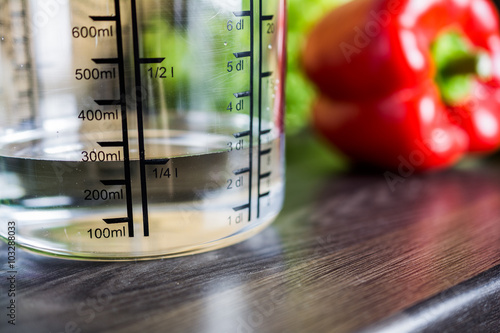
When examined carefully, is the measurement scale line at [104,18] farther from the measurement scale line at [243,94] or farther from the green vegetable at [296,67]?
the green vegetable at [296,67]

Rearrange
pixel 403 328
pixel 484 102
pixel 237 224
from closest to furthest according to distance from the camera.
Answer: pixel 403 328 < pixel 237 224 < pixel 484 102

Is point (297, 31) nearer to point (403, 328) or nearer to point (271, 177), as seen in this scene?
point (271, 177)

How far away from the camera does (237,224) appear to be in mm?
457

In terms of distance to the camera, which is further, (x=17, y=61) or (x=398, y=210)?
(x=398, y=210)

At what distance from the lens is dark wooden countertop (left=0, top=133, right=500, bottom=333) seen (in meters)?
0.35

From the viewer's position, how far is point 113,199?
41 cm

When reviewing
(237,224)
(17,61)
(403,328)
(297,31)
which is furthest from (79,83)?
(297,31)

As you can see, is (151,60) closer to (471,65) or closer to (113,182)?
(113,182)

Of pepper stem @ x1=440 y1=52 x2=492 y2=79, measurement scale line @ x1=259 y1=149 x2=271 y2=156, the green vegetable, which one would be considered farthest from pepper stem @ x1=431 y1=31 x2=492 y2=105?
measurement scale line @ x1=259 y1=149 x2=271 y2=156

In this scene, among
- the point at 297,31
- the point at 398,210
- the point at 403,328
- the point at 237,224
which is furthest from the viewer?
the point at 297,31

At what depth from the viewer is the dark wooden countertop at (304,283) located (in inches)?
14.0

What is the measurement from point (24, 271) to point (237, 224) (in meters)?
0.16
